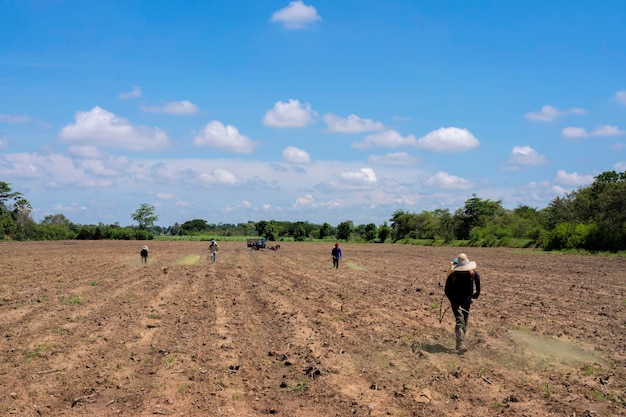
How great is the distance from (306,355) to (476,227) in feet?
240

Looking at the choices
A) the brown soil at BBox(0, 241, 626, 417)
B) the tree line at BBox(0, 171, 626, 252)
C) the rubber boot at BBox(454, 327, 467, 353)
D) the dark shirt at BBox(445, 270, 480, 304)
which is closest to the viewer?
the brown soil at BBox(0, 241, 626, 417)

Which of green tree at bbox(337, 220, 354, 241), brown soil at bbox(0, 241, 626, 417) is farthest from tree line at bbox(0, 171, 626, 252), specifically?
brown soil at bbox(0, 241, 626, 417)

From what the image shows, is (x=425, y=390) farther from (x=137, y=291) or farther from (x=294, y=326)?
(x=137, y=291)

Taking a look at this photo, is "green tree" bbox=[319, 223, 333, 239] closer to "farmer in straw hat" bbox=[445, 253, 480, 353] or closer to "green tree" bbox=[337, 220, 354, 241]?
"green tree" bbox=[337, 220, 354, 241]

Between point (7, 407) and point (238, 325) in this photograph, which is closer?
point (7, 407)

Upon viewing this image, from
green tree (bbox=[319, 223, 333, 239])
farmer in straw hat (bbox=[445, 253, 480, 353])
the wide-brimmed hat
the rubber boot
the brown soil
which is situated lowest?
the brown soil

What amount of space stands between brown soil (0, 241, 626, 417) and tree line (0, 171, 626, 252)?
30.0 meters

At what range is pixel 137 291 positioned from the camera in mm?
18797

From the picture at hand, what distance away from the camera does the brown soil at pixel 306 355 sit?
6988 millimetres

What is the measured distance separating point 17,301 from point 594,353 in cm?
1615

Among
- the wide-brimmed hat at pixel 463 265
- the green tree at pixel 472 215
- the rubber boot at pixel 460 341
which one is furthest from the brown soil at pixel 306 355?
the green tree at pixel 472 215

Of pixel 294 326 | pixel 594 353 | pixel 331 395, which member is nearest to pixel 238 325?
pixel 294 326

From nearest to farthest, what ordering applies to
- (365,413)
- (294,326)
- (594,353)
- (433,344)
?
(365,413), (594,353), (433,344), (294,326)

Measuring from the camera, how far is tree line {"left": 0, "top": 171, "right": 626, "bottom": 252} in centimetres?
4454
